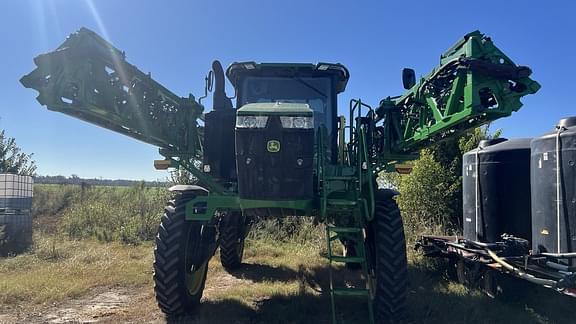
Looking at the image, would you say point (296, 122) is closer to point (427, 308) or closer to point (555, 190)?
point (555, 190)

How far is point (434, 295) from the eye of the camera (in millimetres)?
5742

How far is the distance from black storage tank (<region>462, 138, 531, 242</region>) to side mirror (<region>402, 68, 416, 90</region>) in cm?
166

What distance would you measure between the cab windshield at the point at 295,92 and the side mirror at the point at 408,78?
1.04 m

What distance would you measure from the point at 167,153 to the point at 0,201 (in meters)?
7.47

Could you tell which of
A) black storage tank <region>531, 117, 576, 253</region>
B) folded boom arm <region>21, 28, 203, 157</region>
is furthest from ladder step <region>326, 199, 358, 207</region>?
folded boom arm <region>21, 28, 203, 157</region>

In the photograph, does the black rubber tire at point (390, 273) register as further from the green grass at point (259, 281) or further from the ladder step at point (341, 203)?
the ladder step at point (341, 203)

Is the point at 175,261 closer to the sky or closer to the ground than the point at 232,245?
closer to the sky

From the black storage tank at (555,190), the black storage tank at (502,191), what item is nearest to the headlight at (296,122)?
the black storage tank at (555,190)

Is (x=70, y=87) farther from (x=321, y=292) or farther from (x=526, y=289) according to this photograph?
(x=526, y=289)

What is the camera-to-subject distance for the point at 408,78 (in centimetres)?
545

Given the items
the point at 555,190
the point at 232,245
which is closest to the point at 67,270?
the point at 232,245

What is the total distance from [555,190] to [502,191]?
1.47 metres

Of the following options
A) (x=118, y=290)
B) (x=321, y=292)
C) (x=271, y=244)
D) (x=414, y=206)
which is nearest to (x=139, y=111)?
(x=118, y=290)

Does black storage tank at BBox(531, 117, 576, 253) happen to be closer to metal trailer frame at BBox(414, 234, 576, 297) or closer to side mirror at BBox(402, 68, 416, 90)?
metal trailer frame at BBox(414, 234, 576, 297)
